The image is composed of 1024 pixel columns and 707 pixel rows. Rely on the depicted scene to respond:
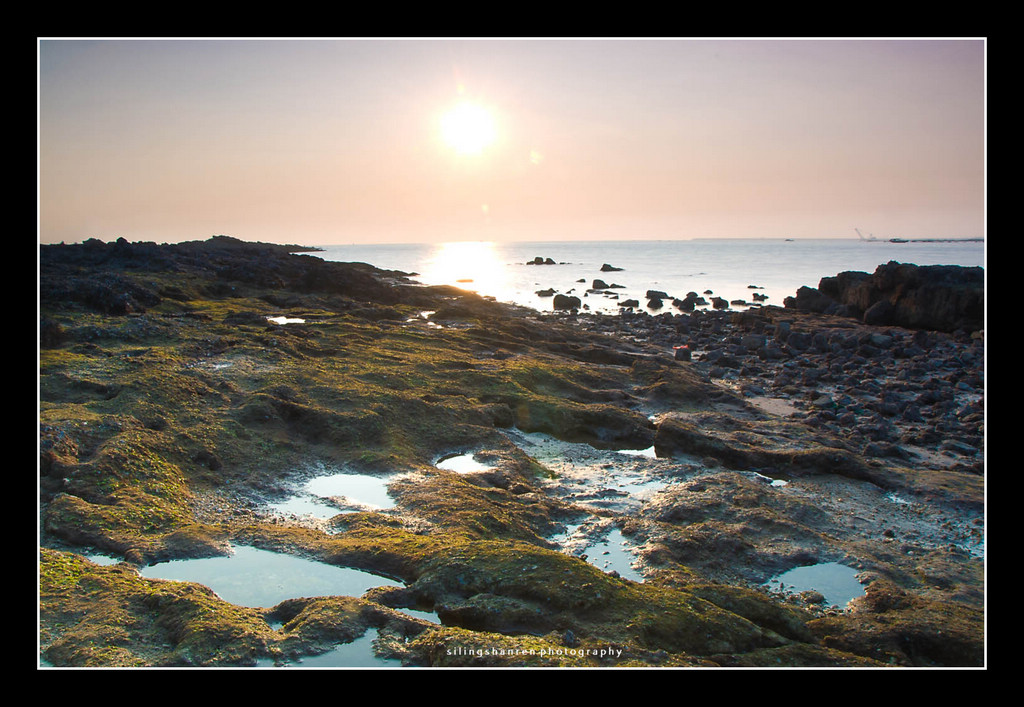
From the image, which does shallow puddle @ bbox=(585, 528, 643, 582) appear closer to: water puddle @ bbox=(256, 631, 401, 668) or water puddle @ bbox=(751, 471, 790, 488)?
water puddle @ bbox=(256, 631, 401, 668)

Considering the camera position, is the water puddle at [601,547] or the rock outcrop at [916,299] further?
the rock outcrop at [916,299]

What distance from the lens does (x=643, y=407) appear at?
2119 cm

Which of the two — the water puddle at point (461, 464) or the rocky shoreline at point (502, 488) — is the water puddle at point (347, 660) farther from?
the water puddle at point (461, 464)

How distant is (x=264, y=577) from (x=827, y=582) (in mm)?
8792

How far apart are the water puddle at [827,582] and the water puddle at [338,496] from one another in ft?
23.3

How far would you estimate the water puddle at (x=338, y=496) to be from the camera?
12.2 metres

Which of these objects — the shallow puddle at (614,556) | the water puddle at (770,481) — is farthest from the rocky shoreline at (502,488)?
the shallow puddle at (614,556)

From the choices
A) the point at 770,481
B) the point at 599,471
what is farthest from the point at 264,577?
the point at 770,481

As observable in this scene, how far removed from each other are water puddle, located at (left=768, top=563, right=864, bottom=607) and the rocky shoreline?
237mm

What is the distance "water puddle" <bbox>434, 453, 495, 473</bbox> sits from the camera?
14.8m

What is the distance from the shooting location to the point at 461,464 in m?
15.2

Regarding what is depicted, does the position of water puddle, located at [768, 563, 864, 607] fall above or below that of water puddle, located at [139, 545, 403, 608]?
below

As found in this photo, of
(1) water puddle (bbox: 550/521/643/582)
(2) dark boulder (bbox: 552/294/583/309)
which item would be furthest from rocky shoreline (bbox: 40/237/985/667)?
(2) dark boulder (bbox: 552/294/583/309)
